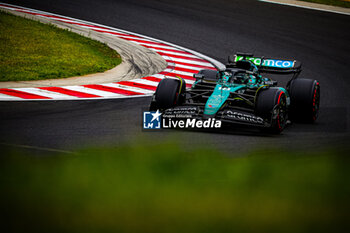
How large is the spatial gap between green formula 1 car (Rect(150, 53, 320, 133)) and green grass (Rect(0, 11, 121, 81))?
408 cm

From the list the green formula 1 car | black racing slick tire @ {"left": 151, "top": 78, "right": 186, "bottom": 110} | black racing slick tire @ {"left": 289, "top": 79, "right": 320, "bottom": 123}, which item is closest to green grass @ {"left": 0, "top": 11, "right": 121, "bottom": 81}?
black racing slick tire @ {"left": 151, "top": 78, "right": 186, "bottom": 110}

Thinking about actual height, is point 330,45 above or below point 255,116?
above

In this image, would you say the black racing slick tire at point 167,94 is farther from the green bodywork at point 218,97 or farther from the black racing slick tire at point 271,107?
the black racing slick tire at point 271,107

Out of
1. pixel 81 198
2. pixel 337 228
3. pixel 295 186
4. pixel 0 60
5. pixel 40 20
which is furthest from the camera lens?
pixel 40 20

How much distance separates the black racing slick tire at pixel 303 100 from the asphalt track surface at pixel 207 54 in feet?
0.74

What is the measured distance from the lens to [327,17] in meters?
20.3

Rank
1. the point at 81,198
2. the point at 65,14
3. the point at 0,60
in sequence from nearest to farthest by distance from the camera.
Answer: the point at 81,198 < the point at 0,60 < the point at 65,14

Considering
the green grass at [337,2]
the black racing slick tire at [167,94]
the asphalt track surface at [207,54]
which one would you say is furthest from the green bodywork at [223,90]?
the green grass at [337,2]

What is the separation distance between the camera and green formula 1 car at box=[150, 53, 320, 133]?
27.0ft

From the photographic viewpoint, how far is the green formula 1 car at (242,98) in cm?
824

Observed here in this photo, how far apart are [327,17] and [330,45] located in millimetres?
3752

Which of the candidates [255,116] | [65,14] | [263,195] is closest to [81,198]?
[263,195]

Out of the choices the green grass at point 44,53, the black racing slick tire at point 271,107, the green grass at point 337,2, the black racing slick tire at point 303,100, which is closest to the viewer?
the black racing slick tire at point 271,107

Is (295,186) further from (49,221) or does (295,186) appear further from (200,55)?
(200,55)
